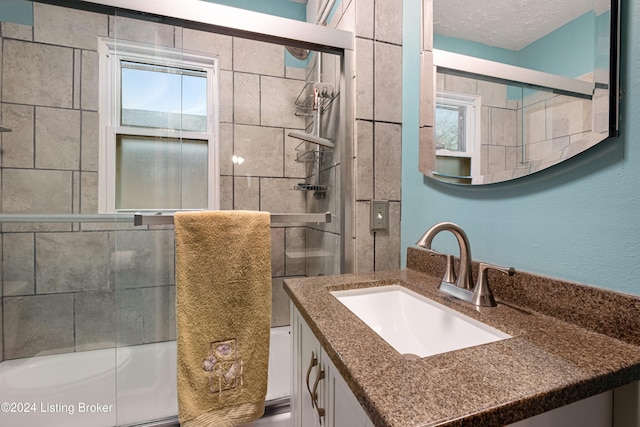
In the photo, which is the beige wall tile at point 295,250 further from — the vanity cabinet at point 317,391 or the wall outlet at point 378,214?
the vanity cabinet at point 317,391

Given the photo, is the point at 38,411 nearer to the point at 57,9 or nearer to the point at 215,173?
the point at 215,173

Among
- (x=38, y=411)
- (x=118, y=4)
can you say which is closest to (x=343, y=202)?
(x=118, y=4)

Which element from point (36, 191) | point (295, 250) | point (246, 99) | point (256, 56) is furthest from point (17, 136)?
point (295, 250)

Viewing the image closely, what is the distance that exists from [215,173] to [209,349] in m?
0.69

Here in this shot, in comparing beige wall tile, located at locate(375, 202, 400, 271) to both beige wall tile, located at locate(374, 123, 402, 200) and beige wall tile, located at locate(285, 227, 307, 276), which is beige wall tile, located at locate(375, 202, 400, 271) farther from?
beige wall tile, located at locate(285, 227, 307, 276)

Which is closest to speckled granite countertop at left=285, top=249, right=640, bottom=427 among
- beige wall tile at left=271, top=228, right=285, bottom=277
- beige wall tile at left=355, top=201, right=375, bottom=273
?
beige wall tile at left=355, top=201, right=375, bottom=273

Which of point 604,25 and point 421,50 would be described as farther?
point 421,50

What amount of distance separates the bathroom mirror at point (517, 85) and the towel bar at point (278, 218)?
0.49 m

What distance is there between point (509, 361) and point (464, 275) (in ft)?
1.09

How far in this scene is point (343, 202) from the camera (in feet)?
4.01

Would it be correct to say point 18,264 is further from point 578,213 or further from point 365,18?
point 578,213

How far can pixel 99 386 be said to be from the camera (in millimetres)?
1163

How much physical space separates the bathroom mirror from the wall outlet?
246mm

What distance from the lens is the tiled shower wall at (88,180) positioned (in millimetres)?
1073
